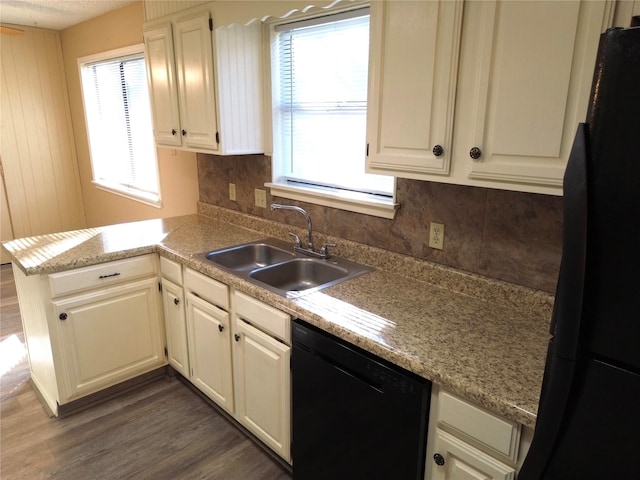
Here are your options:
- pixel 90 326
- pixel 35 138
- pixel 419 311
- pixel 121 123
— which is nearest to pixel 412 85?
pixel 419 311

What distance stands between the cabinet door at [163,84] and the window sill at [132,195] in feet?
3.53

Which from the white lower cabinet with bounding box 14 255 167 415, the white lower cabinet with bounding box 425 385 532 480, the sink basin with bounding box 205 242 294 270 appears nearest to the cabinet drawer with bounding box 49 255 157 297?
the white lower cabinet with bounding box 14 255 167 415

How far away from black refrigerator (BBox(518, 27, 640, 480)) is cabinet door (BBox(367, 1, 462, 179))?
2.37 ft

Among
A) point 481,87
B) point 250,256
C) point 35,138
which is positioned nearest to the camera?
point 481,87

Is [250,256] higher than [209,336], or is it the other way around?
[250,256]

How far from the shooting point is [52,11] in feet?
12.1

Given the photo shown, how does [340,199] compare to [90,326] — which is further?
[90,326]

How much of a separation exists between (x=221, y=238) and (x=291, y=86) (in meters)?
0.96

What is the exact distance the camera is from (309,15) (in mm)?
2148

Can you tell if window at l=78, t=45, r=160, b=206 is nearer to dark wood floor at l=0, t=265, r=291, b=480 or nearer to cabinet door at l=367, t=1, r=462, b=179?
dark wood floor at l=0, t=265, r=291, b=480

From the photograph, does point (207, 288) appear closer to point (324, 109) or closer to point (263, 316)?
point (263, 316)

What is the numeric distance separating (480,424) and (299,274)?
1.24m

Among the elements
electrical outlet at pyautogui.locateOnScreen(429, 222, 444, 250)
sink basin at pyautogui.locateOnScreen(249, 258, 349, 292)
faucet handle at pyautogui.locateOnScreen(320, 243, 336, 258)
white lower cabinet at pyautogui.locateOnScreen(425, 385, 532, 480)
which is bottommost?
white lower cabinet at pyautogui.locateOnScreen(425, 385, 532, 480)

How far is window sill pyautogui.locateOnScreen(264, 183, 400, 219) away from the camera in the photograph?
2010mm
